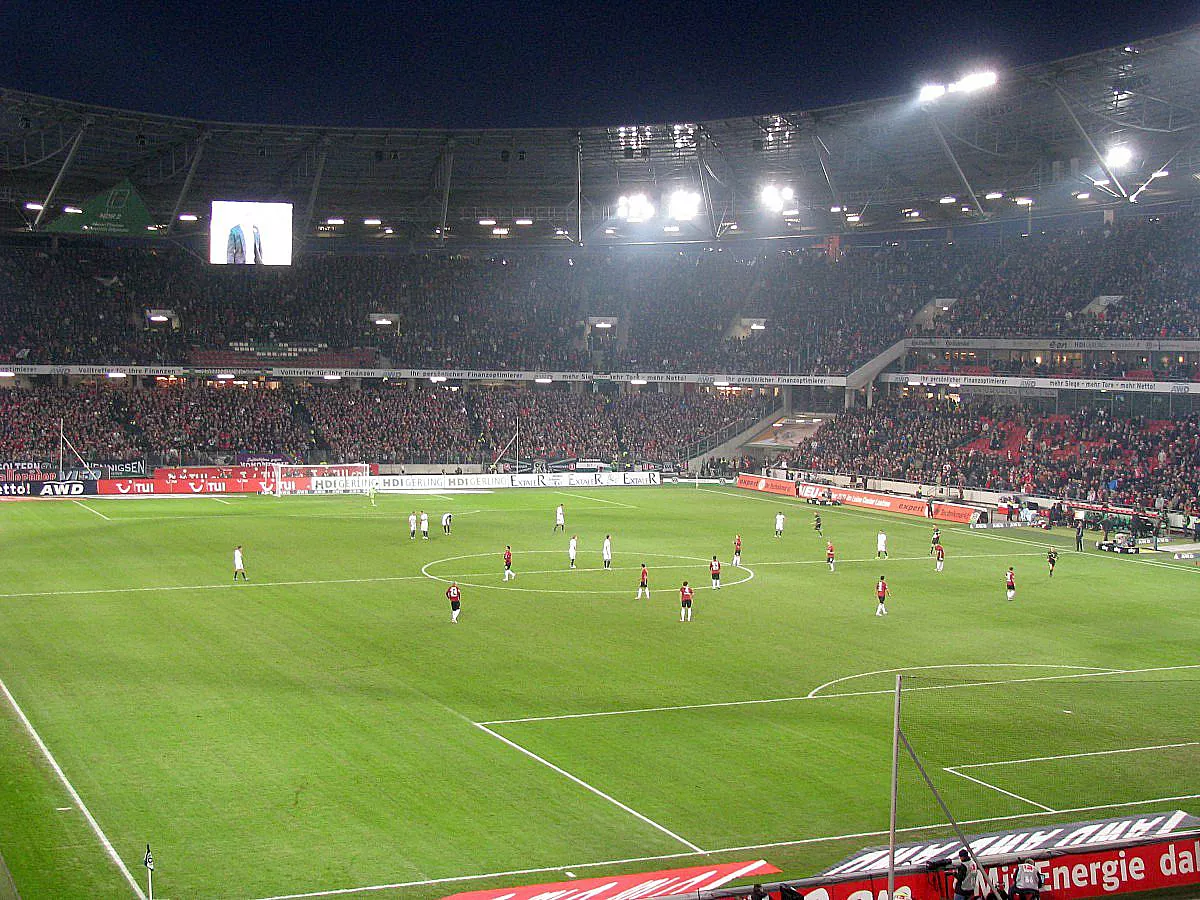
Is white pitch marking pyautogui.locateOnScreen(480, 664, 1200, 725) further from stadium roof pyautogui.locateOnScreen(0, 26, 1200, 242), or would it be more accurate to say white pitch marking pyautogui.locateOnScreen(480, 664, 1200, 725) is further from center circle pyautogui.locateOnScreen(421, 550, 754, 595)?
stadium roof pyautogui.locateOnScreen(0, 26, 1200, 242)

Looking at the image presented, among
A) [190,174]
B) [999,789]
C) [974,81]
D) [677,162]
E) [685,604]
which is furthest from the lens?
[677,162]

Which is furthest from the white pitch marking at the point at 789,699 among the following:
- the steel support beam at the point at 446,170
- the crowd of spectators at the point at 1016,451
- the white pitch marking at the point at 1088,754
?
the steel support beam at the point at 446,170

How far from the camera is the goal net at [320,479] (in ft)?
236

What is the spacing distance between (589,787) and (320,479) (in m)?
55.0

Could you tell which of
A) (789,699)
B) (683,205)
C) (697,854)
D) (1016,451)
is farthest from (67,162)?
(697,854)

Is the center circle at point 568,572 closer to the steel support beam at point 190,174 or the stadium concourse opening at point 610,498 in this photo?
the stadium concourse opening at point 610,498

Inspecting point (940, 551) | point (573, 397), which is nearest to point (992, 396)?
point (573, 397)

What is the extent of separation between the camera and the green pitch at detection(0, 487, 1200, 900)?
18.0m

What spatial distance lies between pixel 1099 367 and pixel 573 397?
37.2 metres

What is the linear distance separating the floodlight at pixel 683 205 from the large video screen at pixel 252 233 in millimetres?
25461

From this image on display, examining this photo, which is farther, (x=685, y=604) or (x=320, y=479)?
(x=320, y=479)

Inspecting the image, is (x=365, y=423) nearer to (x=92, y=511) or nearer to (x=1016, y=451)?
(x=92, y=511)

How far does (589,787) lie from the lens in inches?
806

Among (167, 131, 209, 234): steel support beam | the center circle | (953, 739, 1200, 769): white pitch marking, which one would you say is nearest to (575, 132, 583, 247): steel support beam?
(167, 131, 209, 234): steel support beam
